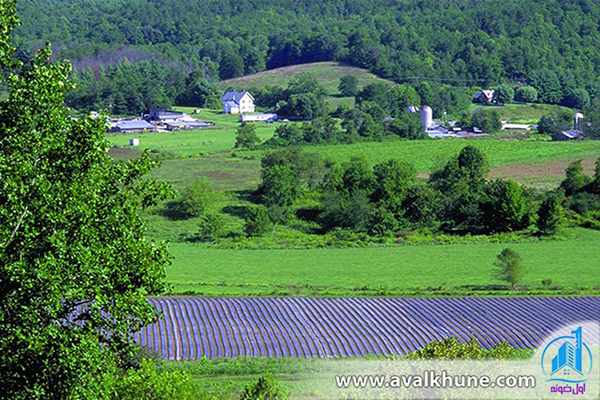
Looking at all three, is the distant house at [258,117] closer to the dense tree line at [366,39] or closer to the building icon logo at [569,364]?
the dense tree line at [366,39]

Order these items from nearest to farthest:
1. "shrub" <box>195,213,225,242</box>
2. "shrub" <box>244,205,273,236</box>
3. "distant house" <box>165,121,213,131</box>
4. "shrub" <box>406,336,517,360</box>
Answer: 1. "shrub" <box>406,336,517,360</box>
2. "shrub" <box>195,213,225,242</box>
3. "shrub" <box>244,205,273,236</box>
4. "distant house" <box>165,121,213,131</box>

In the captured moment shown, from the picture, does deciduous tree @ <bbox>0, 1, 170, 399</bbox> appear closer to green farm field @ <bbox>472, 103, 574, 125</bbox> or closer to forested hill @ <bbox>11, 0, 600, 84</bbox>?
green farm field @ <bbox>472, 103, 574, 125</bbox>

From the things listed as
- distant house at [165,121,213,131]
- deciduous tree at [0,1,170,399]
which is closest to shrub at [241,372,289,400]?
deciduous tree at [0,1,170,399]

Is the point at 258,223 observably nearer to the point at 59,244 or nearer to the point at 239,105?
the point at 59,244

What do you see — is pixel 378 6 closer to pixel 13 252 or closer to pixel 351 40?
pixel 351 40

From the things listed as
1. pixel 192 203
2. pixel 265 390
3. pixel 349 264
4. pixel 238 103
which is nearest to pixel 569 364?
pixel 265 390

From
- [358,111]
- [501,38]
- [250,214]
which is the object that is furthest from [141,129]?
[501,38]
